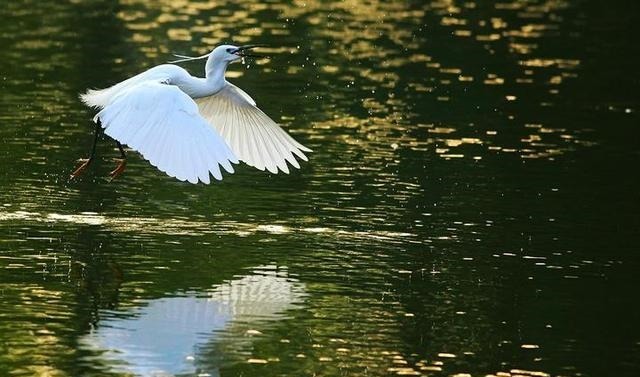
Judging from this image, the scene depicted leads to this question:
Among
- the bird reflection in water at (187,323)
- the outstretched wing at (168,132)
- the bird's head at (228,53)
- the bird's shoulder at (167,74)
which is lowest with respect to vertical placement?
the bird reflection in water at (187,323)

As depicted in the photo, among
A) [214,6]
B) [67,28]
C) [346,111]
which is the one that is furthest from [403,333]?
[214,6]

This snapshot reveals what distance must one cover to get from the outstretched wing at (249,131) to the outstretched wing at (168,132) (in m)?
2.44

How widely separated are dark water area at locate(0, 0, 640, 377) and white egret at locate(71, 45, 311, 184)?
3.06 feet

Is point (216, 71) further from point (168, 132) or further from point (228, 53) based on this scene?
point (168, 132)

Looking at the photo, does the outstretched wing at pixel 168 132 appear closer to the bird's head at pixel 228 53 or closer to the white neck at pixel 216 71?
the white neck at pixel 216 71

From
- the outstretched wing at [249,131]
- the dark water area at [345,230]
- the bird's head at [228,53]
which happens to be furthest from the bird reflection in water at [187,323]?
the bird's head at [228,53]

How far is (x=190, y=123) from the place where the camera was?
17641 millimetres

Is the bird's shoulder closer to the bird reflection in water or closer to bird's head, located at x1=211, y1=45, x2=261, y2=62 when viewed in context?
bird's head, located at x1=211, y1=45, x2=261, y2=62

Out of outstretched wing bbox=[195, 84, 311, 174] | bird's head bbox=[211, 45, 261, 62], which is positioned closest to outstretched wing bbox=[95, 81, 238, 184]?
bird's head bbox=[211, 45, 261, 62]

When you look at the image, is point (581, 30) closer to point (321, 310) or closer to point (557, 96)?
point (557, 96)

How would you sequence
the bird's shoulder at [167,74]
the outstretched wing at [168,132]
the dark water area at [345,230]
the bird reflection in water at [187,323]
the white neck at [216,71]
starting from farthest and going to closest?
1. the white neck at [216,71]
2. the bird's shoulder at [167,74]
3. the outstretched wing at [168,132]
4. the dark water area at [345,230]
5. the bird reflection in water at [187,323]

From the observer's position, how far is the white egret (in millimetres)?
17250

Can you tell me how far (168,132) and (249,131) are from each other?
3.45 m

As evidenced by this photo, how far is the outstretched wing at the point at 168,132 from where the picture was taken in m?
17.2
